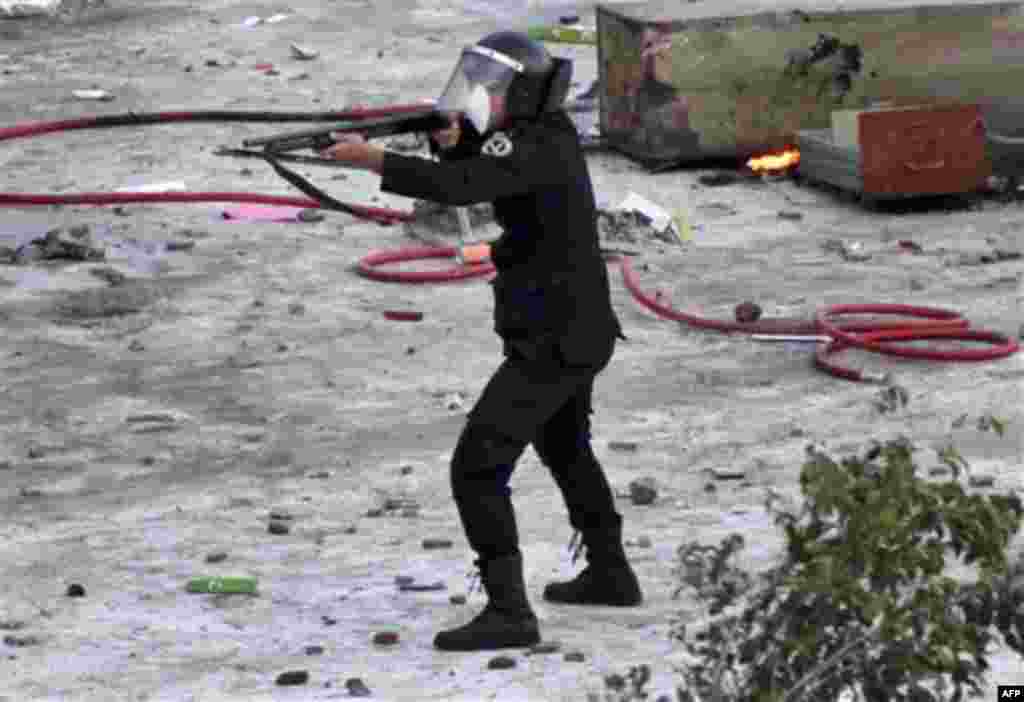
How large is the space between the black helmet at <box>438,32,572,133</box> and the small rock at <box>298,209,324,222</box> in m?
7.20

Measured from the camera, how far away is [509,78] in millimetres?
7621

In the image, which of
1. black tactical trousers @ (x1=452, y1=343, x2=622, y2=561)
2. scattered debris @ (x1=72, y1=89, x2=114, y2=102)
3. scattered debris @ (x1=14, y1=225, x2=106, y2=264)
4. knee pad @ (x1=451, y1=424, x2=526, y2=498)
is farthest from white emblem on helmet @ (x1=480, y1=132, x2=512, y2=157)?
scattered debris @ (x1=72, y1=89, x2=114, y2=102)

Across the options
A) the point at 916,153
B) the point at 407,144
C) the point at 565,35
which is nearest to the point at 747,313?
the point at 916,153

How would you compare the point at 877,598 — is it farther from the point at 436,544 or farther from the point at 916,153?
the point at 916,153

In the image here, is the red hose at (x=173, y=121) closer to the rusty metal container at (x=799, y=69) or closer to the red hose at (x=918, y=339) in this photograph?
the rusty metal container at (x=799, y=69)

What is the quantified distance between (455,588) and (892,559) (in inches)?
123

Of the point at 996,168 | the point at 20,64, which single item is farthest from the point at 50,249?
the point at 20,64

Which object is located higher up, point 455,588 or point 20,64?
point 455,588

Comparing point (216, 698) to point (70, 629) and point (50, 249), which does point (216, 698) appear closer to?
point (70, 629)

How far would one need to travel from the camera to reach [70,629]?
8117 millimetres

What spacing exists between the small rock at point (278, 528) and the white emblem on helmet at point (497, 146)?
7.20ft

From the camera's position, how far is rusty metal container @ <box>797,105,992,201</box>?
47.9 ft

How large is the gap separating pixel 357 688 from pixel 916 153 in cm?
802

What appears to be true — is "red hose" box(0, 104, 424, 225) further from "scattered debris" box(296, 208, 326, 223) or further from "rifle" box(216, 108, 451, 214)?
"rifle" box(216, 108, 451, 214)
